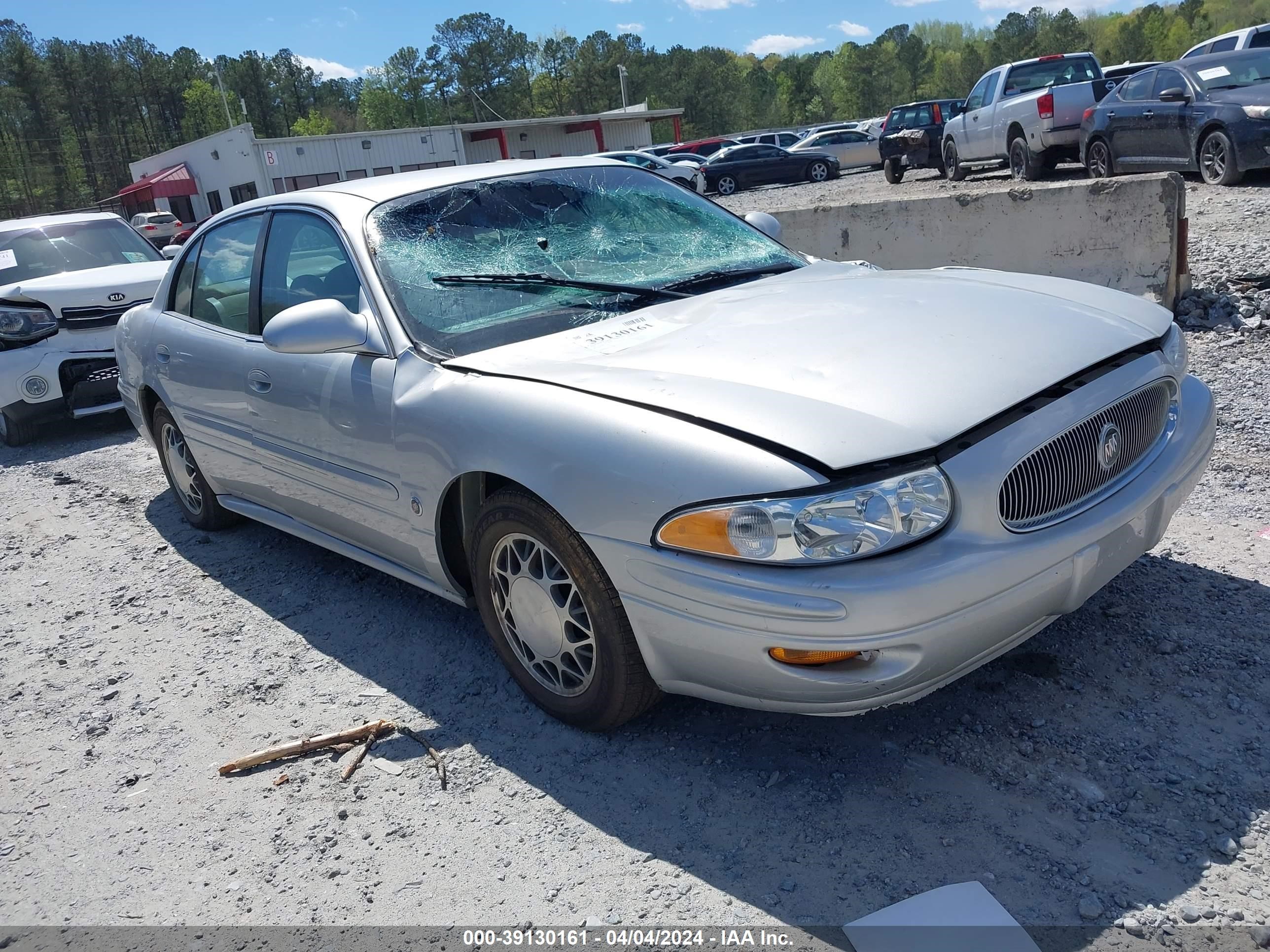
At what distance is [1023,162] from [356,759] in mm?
13762

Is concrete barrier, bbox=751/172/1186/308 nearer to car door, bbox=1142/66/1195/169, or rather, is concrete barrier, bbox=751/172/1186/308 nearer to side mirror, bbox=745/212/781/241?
side mirror, bbox=745/212/781/241

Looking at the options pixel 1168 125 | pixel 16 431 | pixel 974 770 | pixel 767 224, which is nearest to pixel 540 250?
pixel 767 224

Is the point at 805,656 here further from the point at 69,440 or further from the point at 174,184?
the point at 174,184

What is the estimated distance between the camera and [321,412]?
3.46 metres

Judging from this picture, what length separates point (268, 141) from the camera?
42.8 metres

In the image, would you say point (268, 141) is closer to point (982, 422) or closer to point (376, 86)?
point (982, 422)

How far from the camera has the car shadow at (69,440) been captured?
295 inches

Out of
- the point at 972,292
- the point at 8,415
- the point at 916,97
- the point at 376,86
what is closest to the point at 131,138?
the point at 376,86

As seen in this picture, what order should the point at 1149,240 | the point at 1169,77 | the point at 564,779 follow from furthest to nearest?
1. the point at 1169,77
2. the point at 1149,240
3. the point at 564,779

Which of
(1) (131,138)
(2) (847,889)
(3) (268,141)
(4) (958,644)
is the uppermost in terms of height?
(1) (131,138)

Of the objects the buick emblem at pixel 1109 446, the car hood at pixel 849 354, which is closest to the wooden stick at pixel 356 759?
the car hood at pixel 849 354

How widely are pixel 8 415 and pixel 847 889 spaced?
7.60m

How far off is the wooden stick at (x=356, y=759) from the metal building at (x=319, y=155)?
135ft

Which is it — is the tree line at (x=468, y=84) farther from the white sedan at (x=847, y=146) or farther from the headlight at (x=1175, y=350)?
the headlight at (x=1175, y=350)
